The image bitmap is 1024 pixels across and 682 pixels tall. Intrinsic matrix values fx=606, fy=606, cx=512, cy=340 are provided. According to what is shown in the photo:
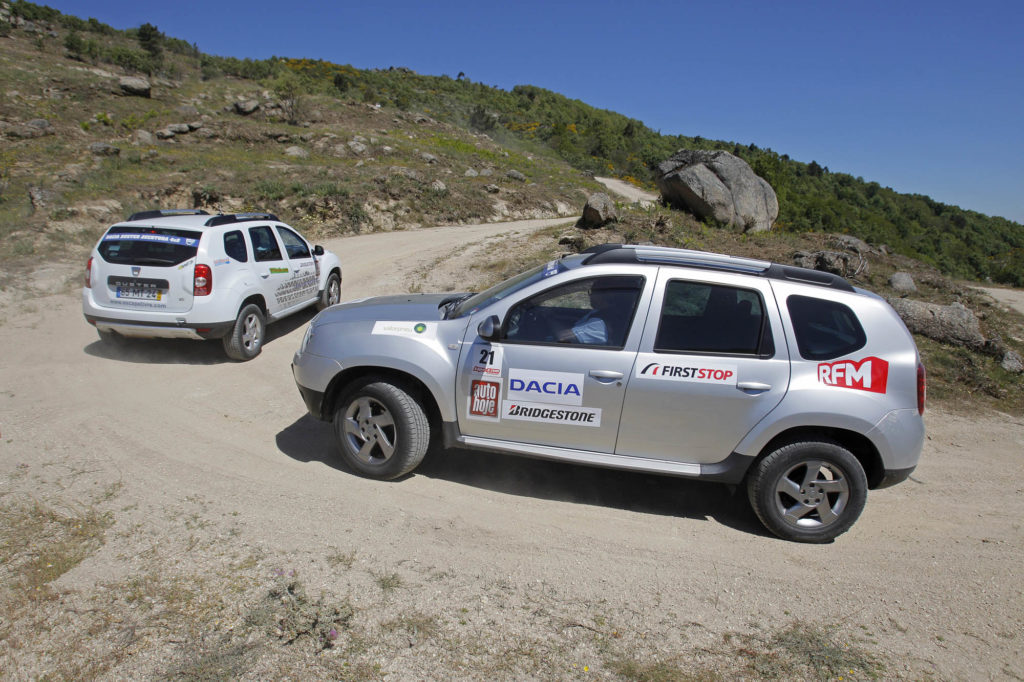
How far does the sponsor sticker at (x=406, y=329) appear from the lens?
455cm

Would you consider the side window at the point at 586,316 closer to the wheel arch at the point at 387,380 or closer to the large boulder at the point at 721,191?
the wheel arch at the point at 387,380

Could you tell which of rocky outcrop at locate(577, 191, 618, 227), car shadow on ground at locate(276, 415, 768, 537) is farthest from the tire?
rocky outcrop at locate(577, 191, 618, 227)

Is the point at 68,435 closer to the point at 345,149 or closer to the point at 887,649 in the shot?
the point at 887,649

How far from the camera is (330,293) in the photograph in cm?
1011

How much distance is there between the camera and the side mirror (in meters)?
4.32

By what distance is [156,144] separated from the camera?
2544 centimetres

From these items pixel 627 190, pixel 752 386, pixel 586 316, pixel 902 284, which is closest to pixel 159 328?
pixel 586 316

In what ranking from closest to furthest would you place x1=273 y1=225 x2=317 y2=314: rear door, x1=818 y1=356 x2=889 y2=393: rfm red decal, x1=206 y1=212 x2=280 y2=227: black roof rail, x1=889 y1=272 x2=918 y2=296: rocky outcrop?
x1=818 y1=356 x2=889 y2=393: rfm red decal < x1=206 y1=212 x2=280 y2=227: black roof rail < x1=273 y1=225 x2=317 y2=314: rear door < x1=889 y1=272 x2=918 y2=296: rocky outcrop

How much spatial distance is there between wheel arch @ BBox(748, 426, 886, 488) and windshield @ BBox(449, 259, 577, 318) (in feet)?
6.28

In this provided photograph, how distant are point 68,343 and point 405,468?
5943mm

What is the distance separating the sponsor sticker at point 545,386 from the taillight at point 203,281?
455 centimetres

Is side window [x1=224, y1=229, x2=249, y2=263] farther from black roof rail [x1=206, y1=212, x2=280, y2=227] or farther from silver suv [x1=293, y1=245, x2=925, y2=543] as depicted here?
silver suv [x1=293, y1=245, x2=925, y2=543]

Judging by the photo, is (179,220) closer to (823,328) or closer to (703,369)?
(703,369)

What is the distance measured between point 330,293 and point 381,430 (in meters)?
6.01
